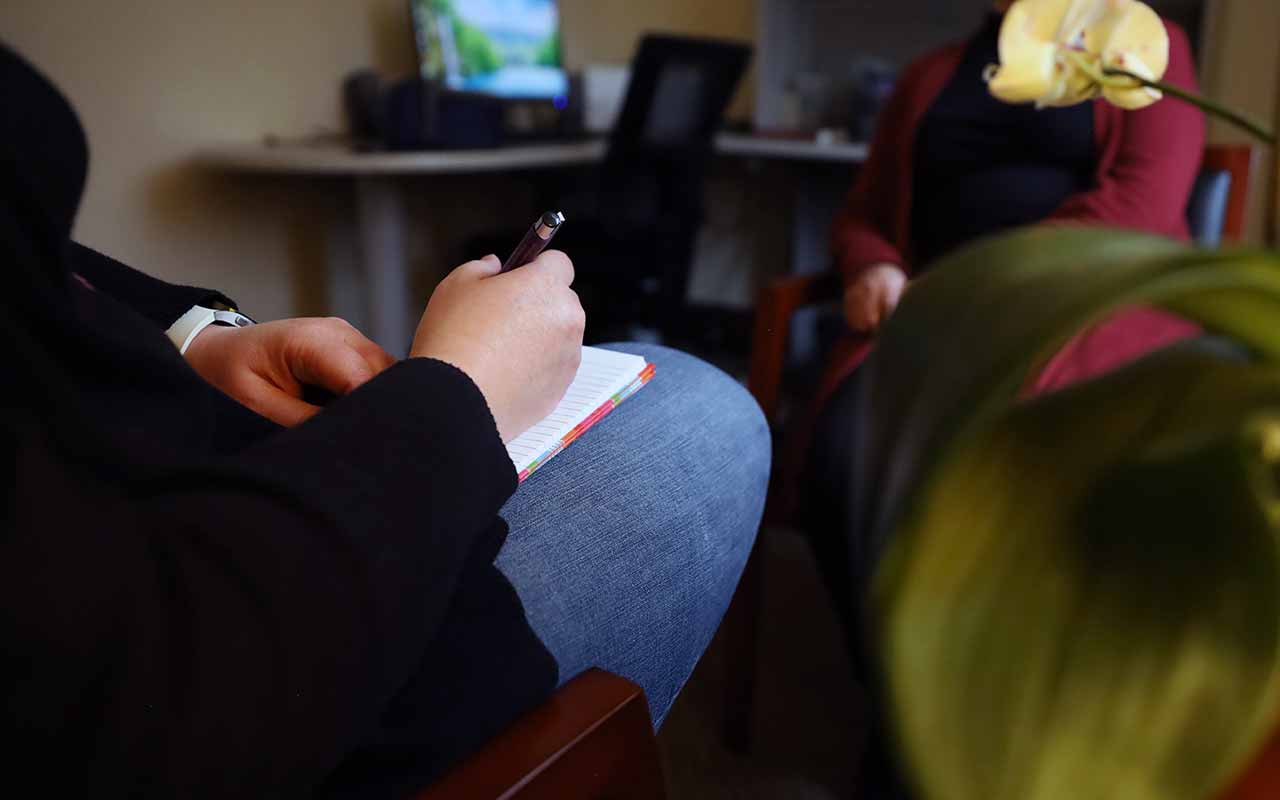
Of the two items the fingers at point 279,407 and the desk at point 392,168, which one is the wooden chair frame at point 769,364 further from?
the desk at point 392,168

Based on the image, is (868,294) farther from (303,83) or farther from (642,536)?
(303,83)

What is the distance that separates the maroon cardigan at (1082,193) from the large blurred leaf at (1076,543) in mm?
868

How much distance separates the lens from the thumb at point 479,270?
0.56 m

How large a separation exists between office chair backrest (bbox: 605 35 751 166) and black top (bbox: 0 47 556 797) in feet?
7.25

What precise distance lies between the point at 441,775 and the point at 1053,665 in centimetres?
32

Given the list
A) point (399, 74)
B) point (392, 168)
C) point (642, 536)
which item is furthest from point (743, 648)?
point (399, 74)

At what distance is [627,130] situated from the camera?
2559 millimetres

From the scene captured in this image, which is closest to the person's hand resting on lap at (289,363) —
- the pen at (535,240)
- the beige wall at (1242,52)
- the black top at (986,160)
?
the pen at (535,240)

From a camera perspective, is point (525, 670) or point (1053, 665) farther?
point (525, 670)

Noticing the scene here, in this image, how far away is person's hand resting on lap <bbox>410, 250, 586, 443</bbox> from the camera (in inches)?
19.5

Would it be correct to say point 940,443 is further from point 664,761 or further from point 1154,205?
point 1154,205

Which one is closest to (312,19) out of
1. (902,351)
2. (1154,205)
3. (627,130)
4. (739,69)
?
(627,130)

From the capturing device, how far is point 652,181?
2686 mm

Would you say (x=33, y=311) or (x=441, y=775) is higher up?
(x=33, y=311)
